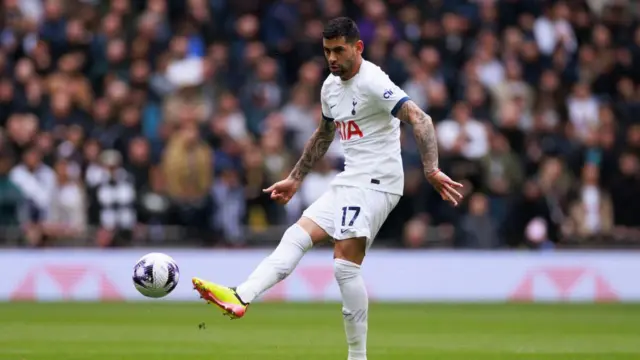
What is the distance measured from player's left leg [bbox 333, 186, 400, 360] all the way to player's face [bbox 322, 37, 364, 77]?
1012 mm

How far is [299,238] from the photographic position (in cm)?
1011

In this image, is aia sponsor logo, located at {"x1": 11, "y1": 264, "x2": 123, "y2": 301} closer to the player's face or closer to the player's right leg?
the player's right leg

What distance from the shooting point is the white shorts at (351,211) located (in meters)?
9.98

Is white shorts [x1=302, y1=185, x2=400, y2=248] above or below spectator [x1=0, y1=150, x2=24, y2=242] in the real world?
above

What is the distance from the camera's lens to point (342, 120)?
10352mm

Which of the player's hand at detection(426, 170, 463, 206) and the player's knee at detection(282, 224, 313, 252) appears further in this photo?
the player's knee at detection(282, 224, 313, 252)

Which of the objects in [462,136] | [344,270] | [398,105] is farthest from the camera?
[462,136]

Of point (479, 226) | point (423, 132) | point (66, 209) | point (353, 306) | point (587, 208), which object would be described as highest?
point (423, 132)

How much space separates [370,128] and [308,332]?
5.08 metres

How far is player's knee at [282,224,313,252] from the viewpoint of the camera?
1009 centimetres

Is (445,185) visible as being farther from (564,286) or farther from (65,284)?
(65,284)

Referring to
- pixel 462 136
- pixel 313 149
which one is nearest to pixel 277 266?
pixel 313 149

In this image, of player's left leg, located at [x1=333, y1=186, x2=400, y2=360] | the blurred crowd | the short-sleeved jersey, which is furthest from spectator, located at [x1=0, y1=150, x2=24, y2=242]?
player's left leg, located at [x1=333, y1=186, x2=400, y2=360]

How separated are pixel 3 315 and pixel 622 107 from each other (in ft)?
39.8
